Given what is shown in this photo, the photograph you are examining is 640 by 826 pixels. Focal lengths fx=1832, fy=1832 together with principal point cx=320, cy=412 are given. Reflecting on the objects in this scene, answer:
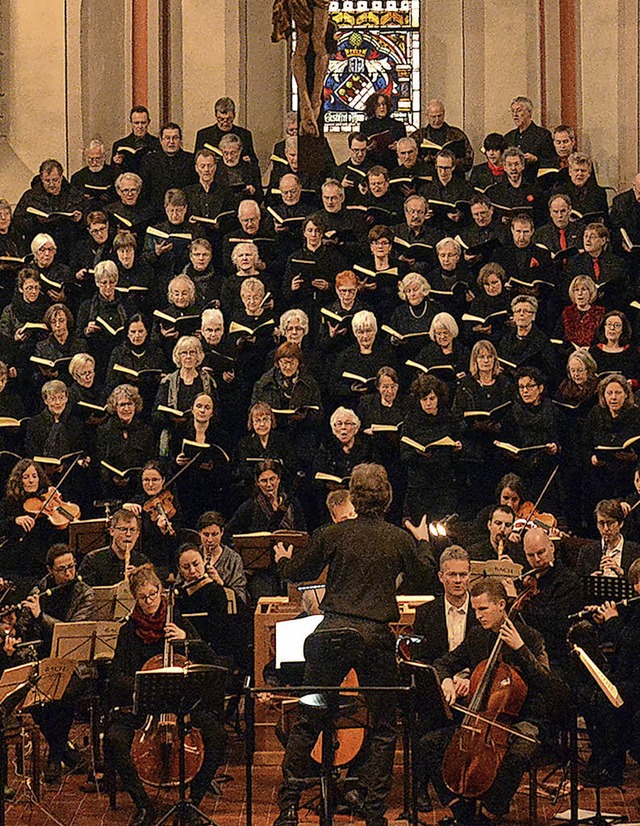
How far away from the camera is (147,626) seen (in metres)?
8.20

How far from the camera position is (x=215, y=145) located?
44.9ft

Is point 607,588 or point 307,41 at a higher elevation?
point 307,41

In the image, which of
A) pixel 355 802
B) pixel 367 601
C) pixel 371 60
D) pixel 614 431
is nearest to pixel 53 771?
pixel 355 802

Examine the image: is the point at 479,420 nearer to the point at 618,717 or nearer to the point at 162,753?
the point at 618,717

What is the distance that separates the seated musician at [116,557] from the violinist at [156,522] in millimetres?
491

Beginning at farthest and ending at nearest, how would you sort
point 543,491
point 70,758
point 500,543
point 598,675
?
point 543,491 → point 500,543 → point 70,758 → point 598,675

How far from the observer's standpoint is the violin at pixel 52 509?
10.1 metres

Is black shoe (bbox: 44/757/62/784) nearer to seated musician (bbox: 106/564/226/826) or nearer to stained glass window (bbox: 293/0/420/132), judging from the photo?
seated musician (bbox: 106/564/226/826)

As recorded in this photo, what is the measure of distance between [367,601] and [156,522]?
2810 mm

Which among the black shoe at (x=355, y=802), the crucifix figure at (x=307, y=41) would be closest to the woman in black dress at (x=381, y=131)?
the crucifix figure at (x=307, y=41)

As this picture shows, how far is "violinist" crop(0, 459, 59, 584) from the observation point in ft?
33.1

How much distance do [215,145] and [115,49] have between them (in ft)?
6.82

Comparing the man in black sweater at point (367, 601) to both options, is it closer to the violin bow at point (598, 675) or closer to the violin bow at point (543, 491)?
the violin bow at point (598, 675)

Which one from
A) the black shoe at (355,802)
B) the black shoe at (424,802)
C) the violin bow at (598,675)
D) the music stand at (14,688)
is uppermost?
the violin bow at (598,675)
